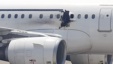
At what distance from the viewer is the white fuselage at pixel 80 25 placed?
1593cm

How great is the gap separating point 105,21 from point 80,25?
3.05 ft

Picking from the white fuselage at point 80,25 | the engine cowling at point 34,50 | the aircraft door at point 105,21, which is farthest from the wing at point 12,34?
the aircraft door at point 105,21

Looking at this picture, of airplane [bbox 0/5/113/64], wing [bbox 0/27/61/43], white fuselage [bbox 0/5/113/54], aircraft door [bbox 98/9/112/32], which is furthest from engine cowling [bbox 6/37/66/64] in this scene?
aircraft door [bbox 98/9/112/32]

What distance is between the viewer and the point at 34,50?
531 inches

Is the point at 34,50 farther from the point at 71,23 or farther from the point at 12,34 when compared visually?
the point at 71,23

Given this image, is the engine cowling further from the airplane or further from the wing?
the airplane

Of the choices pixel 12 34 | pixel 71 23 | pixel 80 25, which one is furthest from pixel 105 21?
pixel 12 34

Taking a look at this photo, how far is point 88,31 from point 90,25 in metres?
0.24

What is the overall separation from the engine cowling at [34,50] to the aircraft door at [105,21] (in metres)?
2.48

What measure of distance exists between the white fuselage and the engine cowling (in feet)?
7.59

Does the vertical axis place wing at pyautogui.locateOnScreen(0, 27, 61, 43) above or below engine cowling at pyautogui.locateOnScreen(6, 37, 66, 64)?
above

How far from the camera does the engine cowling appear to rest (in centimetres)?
1339
